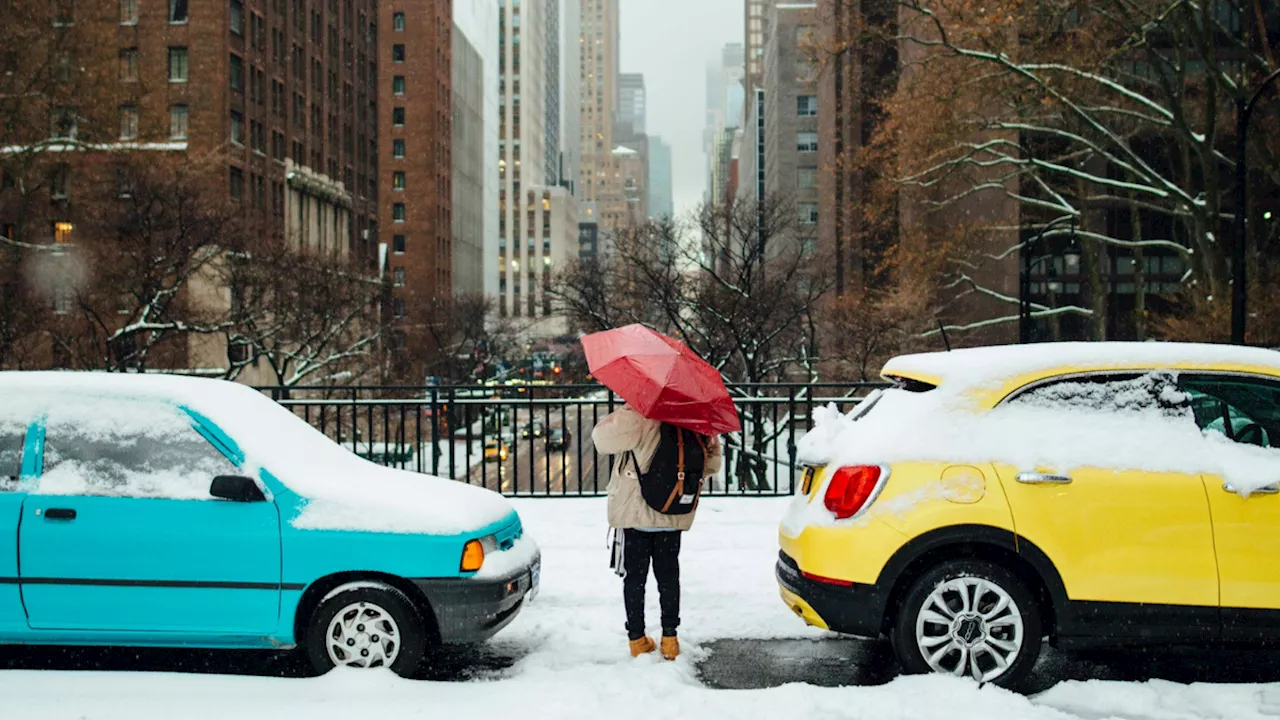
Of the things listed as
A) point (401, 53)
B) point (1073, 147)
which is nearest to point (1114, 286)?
point (1073, 147)

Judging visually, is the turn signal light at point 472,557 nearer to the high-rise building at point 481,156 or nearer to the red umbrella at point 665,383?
the red umbrella at point 665,383

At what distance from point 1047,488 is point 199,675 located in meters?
4.44

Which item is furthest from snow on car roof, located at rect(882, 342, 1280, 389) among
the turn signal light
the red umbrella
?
the turn signal light

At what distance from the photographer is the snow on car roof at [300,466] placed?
565cm

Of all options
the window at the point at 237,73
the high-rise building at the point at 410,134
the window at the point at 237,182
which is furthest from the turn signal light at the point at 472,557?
the high-rise building at the point at 410,134

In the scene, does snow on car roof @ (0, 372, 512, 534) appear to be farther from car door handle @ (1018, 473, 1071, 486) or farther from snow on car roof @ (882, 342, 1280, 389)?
car door handle @ (1018, 473, 1071, 486)

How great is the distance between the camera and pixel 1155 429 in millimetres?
5473

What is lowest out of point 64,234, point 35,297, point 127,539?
point 127,539

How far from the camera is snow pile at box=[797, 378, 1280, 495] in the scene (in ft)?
17.6

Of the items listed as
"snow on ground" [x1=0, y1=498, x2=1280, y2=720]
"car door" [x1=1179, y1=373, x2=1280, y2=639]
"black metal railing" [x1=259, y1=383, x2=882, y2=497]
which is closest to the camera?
"snow on ground" [x1=0, y1=498, x2=1280, y2=720]

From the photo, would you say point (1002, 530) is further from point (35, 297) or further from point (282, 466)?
point (35, 297)

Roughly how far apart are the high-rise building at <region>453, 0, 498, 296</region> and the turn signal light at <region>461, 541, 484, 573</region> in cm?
11322

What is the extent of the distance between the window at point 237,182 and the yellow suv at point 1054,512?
201 feet

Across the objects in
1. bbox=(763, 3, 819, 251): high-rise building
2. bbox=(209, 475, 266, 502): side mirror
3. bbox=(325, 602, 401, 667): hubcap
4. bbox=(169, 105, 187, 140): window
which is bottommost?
bbox=(325, 602, 401, 667): hubcap
